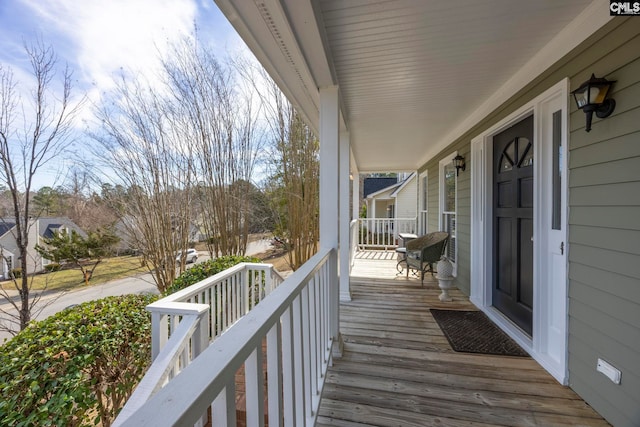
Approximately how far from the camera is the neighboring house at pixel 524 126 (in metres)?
1.43

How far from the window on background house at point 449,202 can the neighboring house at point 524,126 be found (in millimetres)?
1025

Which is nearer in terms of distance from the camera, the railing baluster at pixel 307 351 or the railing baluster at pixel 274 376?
the railing baluster at pixel 274 376

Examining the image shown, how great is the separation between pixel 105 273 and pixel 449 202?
23.5 feet

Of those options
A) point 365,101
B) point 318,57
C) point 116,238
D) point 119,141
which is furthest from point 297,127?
point 116,238

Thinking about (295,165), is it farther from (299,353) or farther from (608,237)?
(608,237)

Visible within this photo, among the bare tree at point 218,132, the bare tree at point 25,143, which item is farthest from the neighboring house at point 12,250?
the bare tree at point 218,132

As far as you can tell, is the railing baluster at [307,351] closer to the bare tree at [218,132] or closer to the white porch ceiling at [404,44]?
the white porch ceiling at [404,44]

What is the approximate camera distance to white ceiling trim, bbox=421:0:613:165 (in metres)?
1.53

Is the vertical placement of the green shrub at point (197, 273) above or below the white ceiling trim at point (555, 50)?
below

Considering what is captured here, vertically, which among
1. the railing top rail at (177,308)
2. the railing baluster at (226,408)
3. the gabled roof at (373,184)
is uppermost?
the gabled roof at (373,184)

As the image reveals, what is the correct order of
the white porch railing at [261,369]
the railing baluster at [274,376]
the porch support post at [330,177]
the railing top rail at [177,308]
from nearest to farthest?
the white porch railing at [261,369], the railing baluster at [274,376], the railing top rail at [177,308], the porch support post at [330,177]

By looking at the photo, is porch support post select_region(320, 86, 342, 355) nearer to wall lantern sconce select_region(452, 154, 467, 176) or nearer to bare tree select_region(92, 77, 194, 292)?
wall lantern sconce select_region(452, 154, 467, 176)

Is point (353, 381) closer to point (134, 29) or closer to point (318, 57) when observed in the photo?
point (318, 57)

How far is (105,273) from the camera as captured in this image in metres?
5.60
